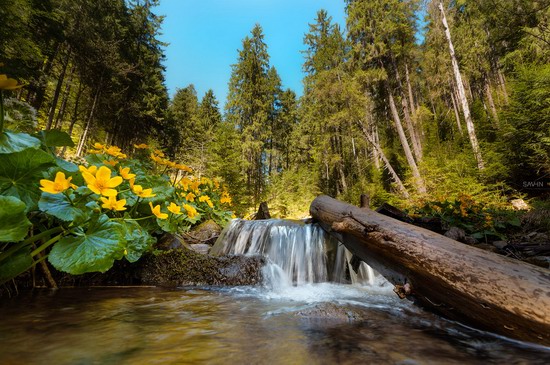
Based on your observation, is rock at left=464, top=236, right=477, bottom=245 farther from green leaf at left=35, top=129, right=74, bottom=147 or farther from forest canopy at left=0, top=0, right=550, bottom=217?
green leaf at left=35, top=129, right=74, bottom=147

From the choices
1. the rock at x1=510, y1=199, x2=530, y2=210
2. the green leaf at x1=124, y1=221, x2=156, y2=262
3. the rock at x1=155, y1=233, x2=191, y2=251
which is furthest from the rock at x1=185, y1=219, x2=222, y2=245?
the rock at x1=510, y1=199, x2=530, y2=210

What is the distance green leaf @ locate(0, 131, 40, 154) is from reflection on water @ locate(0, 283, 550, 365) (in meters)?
1.11

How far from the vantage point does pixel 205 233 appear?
19.2 ft

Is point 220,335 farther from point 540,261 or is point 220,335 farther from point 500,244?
point 500,244

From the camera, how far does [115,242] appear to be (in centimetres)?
188

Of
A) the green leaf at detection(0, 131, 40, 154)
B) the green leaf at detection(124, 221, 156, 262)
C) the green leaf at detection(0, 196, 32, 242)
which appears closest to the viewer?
the green leaf at detection(0, 196, 32, 242)

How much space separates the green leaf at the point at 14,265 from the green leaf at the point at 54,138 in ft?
2.78

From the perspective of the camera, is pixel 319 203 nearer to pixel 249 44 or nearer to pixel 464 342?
pixel 464 342

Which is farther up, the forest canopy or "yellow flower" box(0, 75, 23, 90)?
the forest canopy

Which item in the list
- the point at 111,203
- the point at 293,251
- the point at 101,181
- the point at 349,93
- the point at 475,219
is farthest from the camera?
the point at 349,93

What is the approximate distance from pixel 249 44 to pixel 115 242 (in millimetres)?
27390

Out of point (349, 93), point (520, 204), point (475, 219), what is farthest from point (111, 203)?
point (349, 93)

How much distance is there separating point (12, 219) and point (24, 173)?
458mm

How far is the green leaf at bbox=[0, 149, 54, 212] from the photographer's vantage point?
1652mm
